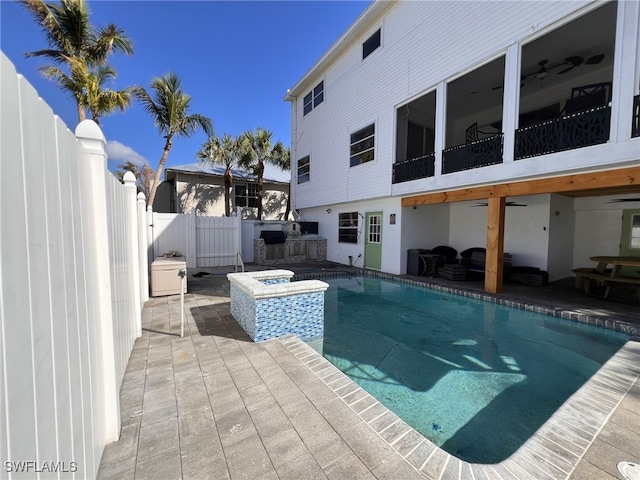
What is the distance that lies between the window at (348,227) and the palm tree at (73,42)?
10.2 metres

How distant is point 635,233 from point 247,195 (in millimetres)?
17568

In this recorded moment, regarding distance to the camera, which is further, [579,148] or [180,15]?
[180,15]

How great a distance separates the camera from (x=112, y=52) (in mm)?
9609

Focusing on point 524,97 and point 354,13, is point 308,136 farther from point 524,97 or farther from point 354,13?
point 524,97

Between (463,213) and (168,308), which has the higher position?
(463,213)

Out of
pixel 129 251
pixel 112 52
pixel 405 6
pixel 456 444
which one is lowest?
pixel 456 444

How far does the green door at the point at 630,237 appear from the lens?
316 inches

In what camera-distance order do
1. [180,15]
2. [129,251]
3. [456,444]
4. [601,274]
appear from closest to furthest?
[456,444] → [129,251] → [601,274] → [180,15]

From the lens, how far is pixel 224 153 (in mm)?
15453

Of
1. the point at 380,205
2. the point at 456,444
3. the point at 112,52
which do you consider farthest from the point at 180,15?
the point at 456,444

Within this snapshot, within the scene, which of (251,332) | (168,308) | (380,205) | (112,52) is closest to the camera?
(251,332)

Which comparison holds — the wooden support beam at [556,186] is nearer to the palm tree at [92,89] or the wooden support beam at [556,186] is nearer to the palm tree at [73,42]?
the palm tree at [92,89]

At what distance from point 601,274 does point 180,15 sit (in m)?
14.5

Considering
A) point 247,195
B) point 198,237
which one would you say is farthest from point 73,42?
point 247,195
